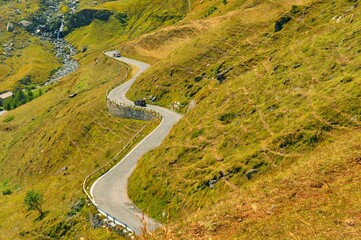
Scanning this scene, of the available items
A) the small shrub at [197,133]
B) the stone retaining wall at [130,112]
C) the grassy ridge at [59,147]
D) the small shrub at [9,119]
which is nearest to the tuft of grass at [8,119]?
the small shrub at [9,119]

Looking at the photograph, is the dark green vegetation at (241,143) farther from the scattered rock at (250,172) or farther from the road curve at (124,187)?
the road curve at (124,187)

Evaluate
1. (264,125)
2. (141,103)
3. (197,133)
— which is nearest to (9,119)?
(141,103)

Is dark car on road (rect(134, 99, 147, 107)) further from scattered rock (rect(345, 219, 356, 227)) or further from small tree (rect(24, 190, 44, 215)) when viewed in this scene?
scattered rock (rect(345, 219, 356, 227))

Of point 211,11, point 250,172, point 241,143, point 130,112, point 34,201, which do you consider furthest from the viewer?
Result: point 211,11

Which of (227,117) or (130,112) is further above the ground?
(227,117)

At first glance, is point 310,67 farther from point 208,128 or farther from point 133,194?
point 133,194

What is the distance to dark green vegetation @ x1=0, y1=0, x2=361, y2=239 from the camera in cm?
2189

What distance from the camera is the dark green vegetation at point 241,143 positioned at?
2189 centimetres

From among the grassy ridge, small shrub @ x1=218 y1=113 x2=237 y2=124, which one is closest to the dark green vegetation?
small shrub @ x1=218 y1=113 x2=237 y2=124

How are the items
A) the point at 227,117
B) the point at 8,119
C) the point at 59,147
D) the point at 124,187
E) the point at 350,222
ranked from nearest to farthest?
1. the point at 350,222
2. the point at 227,117
3. the point at 124,187
4. the point at 59,147
5. the point at 8,119

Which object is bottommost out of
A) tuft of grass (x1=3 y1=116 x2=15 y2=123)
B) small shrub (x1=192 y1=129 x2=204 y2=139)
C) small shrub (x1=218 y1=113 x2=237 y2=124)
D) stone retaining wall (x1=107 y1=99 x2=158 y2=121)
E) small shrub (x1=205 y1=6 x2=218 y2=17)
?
tuft of grass (x1=3 y1=116 x2=15 y2=123)

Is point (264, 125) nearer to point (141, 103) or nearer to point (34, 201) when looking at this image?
point (34, 201)

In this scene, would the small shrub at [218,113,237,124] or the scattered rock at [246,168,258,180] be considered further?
the small shrub at [218,113,237,124]

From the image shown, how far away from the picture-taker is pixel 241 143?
38781mm
